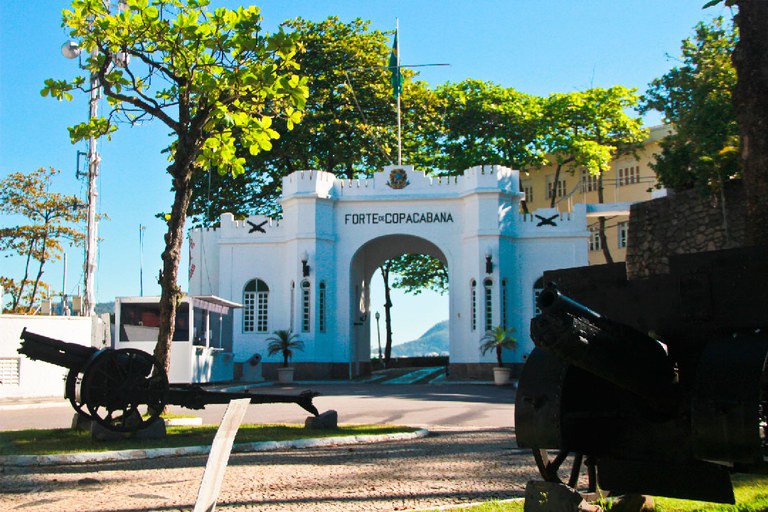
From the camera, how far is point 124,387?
1113cm

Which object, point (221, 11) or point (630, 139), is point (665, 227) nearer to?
point (221, 11)

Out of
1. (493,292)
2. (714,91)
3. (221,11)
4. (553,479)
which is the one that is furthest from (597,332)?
(493,292)

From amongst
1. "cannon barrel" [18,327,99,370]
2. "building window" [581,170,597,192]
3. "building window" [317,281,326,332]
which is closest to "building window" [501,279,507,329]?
"building window" [317,281,326,332]

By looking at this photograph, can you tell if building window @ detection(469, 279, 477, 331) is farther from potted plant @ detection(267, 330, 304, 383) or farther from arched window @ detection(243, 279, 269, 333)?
arched window @ detection(243, 279, 269, 333)

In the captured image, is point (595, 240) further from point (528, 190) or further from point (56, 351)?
point (56, 351)

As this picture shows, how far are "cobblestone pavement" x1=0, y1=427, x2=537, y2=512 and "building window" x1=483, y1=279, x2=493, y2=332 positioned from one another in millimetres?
22860

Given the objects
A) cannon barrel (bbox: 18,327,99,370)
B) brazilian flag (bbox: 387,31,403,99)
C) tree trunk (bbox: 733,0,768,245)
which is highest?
brazilian flag (bbox: 387,31,403,99)

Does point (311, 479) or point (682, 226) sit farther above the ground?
point (682, 226)

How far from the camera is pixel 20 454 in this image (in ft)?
32.0

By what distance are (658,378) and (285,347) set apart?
28776 millimetres

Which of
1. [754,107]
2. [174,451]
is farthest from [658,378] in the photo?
[174,451]

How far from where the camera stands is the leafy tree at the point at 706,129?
74.4 feet

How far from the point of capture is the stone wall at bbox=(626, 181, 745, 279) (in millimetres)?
22312

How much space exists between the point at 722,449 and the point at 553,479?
1.25 m
